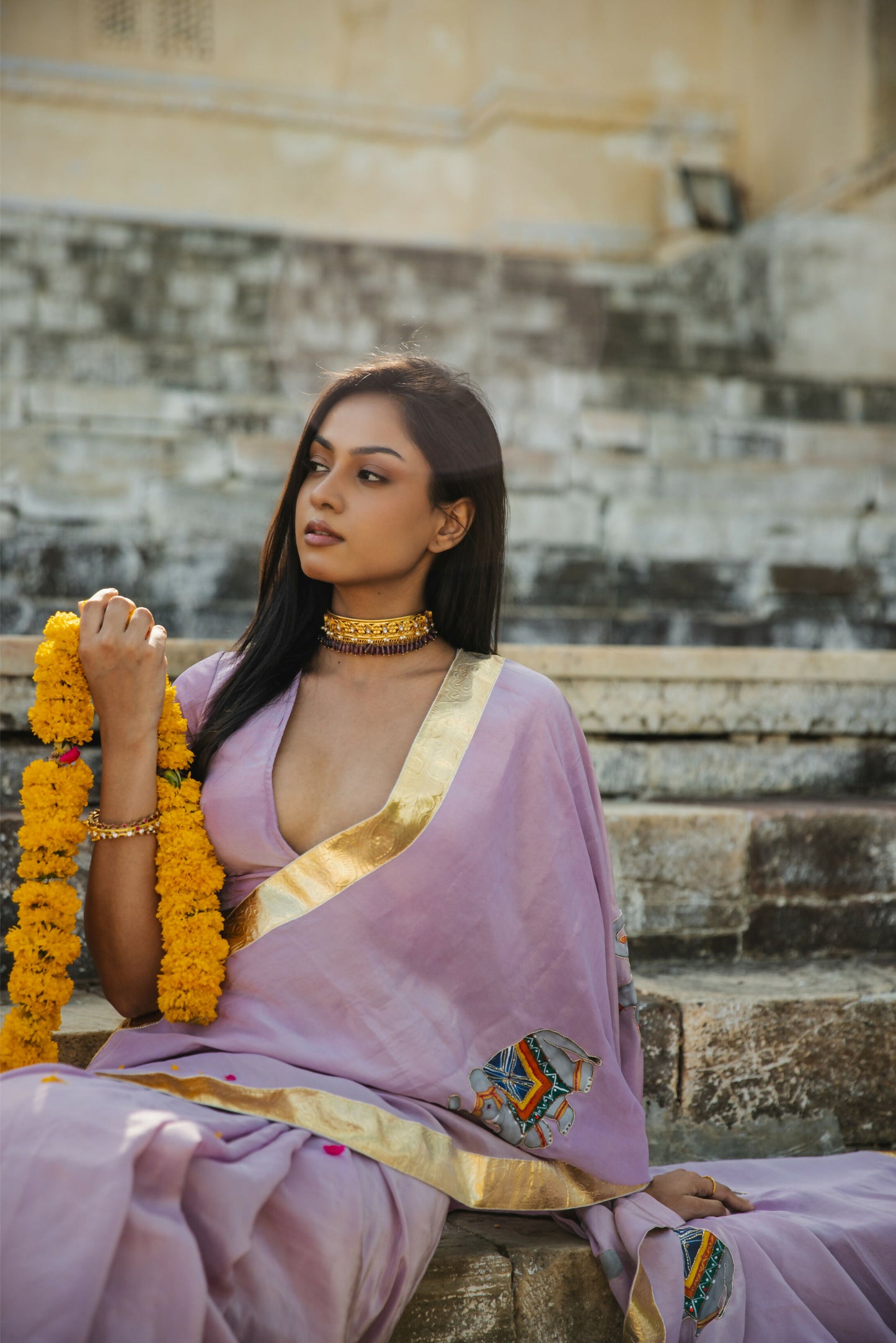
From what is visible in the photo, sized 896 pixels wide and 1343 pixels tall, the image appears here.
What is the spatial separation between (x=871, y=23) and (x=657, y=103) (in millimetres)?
2123

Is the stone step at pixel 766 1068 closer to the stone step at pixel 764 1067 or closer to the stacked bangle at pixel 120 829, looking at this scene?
the stone step at pixel 764 1067

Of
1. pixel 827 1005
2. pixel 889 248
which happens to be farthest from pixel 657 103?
pixel 827 1005

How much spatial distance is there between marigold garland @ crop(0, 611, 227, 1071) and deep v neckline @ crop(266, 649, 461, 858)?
0.12 m

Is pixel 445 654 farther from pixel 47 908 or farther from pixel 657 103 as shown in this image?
pixel 657 103

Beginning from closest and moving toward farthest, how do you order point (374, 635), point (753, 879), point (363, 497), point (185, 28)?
point (363, 497), point (374, 635), point (753, 879), point (185, 28)

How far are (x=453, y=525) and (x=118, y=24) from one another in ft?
36.8

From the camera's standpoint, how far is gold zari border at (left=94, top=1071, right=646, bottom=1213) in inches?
75.3

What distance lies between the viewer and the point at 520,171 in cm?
1156

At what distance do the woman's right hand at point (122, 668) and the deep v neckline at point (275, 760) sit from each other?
224mm

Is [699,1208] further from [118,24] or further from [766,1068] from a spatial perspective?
[118,24]

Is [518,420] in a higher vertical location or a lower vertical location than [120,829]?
higher

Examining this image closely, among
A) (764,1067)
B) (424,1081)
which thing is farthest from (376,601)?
(764,1067)

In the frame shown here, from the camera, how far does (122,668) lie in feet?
6.91

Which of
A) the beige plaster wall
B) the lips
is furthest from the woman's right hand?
the beige plaster wall
